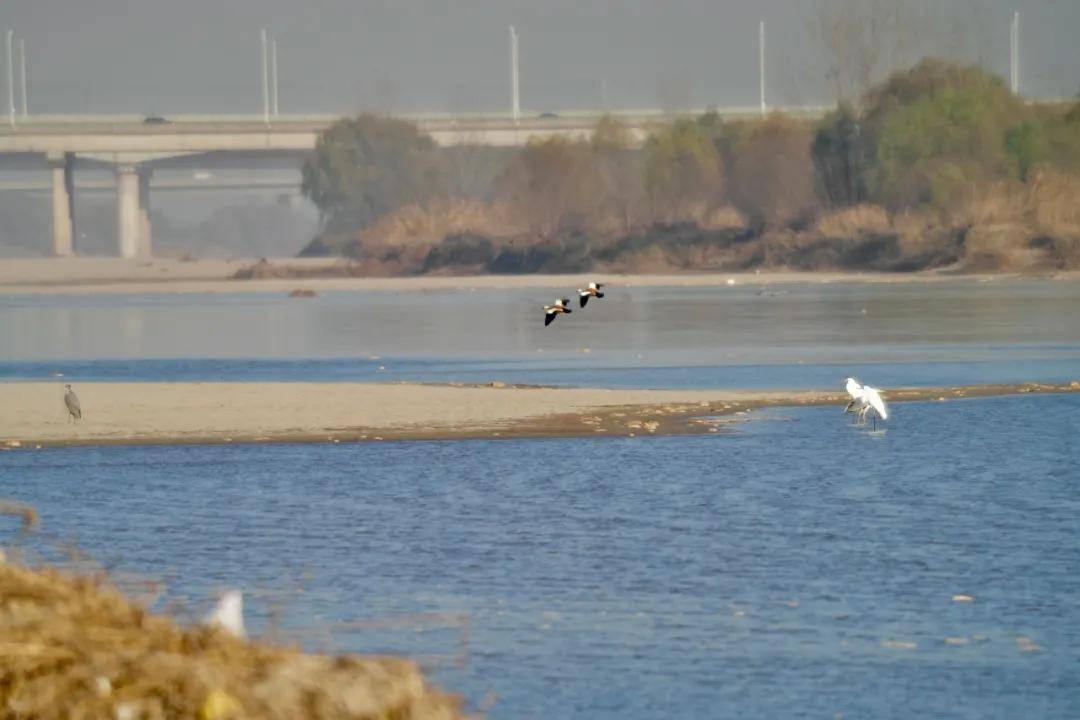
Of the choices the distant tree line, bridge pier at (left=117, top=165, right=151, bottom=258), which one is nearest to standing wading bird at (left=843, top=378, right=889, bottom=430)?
the distant tree line

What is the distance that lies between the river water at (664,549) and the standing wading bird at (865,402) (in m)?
0.40

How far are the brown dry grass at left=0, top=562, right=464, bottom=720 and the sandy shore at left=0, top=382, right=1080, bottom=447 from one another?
58.6ft

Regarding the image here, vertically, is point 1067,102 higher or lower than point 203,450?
higher

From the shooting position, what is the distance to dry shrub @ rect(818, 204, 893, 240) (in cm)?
8650

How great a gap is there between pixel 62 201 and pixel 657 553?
11538cm

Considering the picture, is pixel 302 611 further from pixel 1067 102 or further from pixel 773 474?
pixel 1067 102

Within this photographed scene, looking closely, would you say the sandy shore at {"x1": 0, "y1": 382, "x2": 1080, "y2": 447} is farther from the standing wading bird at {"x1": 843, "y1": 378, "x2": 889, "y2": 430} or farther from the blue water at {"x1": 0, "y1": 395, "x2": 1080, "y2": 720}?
the standing wading bird at {"x1": 843, "y1": 378, "x2": 889, "y2": 430}

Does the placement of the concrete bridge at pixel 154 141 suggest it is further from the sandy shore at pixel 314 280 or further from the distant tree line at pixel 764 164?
the sandy shore at pixel 314 280

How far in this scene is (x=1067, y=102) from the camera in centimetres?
9912

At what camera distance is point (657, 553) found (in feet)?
50.6

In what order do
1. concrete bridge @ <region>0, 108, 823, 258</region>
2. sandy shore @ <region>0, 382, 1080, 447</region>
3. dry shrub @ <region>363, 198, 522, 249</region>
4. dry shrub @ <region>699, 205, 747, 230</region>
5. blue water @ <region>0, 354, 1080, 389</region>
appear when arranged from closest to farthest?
1. sandy shore @ <region>0, 382, 1080, 447</region>
2. blue water @ <region>0, 354, 1080, 389</region>
3. dry shrub @ <region>699, 205, 747, 230</region>
4. dry shrub @ <region>363, 198, 522, 249</region>
5. concrete bridge @ <region>0, 108, 823, 258</region>

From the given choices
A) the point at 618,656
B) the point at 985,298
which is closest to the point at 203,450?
the point at 618,656

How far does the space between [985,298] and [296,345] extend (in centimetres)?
2617

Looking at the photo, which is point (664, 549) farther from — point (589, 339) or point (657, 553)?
point (589, 339)
